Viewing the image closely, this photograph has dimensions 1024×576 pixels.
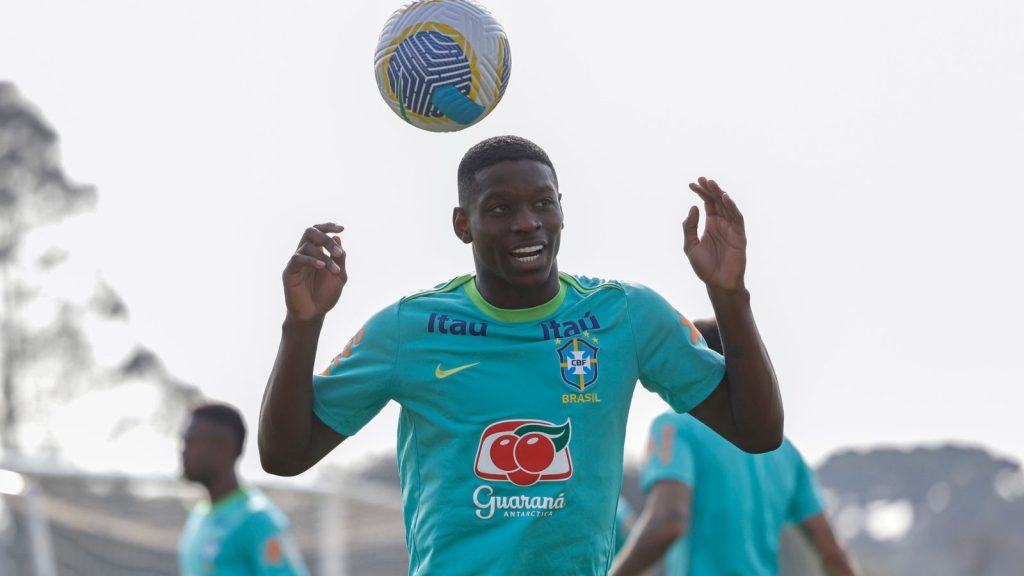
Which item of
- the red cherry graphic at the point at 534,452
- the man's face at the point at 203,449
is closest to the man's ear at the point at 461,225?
the red cherry graphic at the point at 534,452

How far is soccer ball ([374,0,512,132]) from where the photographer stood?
5500 mm

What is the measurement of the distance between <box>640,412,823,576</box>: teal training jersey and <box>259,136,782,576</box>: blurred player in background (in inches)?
98.0

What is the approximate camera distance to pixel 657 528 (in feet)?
23.9

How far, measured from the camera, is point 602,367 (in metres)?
4.94

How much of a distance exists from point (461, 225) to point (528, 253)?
341mm

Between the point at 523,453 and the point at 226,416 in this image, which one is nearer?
the point at 523,453

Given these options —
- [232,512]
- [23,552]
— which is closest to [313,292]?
[232,512]

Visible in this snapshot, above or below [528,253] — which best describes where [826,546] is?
below

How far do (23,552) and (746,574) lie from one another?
25.5ft

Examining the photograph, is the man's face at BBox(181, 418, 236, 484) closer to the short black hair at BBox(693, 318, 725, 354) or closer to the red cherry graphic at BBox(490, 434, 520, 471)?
the short black hair at BBox(693, 318, 725, 354)

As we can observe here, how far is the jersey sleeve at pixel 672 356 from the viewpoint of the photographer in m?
4.99

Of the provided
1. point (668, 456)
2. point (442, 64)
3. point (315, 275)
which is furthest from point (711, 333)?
point (315, 275)

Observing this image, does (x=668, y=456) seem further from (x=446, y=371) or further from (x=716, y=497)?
(x=446, y=371)

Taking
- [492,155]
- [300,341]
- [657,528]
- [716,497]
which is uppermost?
[492,155]
